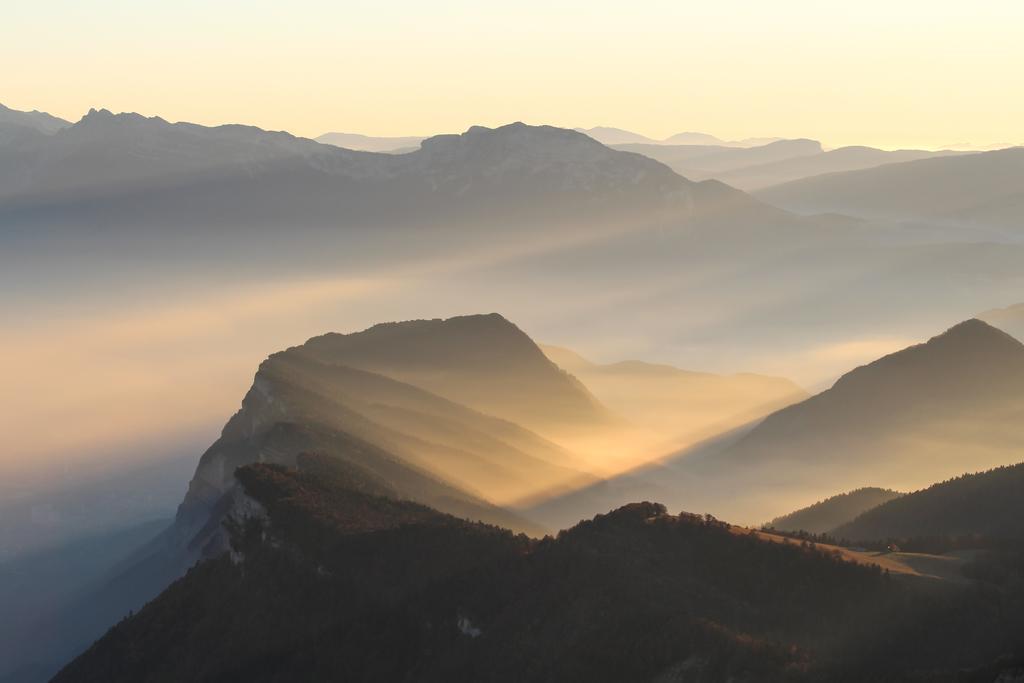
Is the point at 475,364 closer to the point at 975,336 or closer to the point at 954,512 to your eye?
the point at 975,336

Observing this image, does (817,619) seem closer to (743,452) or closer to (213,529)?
(213,529)

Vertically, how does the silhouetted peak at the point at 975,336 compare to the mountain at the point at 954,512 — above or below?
above

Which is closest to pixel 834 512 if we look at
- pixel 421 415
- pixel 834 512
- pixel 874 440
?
pixel 834 512

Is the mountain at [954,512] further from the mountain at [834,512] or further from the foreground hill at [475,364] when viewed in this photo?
the foreground hill at [475,364]

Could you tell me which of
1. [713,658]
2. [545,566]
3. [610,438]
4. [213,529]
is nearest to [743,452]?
[610,438]

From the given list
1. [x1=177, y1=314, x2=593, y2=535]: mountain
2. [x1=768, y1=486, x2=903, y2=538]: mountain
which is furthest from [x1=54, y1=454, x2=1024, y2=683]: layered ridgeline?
[x1=768, y1=486, x2=903, y2=538]: mountain

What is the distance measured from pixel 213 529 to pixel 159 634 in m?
35.3

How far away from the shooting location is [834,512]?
347 feet

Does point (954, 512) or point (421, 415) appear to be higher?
point (421, 415)

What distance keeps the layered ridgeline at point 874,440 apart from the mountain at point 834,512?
2919 cm

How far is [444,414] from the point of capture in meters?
146

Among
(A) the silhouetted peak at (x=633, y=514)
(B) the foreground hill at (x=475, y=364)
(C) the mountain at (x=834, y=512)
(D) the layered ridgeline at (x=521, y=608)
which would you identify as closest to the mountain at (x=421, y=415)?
(B) the foreground hill at (x=475, y=364)

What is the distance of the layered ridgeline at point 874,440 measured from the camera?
150125 millimetres

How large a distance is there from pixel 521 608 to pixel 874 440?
121734 mm
